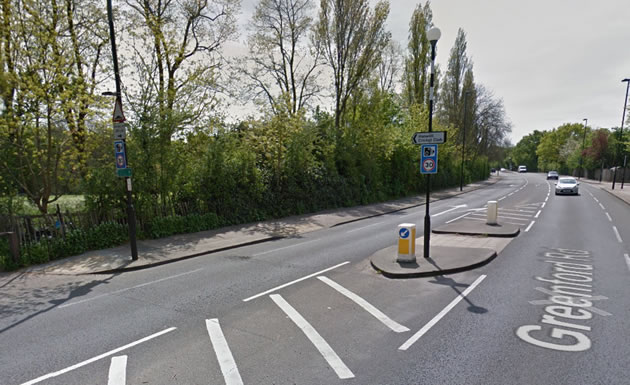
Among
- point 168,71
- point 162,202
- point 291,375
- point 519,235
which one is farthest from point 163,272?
point 168,71

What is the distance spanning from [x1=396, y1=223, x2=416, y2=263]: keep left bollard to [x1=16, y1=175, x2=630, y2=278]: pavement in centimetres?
30

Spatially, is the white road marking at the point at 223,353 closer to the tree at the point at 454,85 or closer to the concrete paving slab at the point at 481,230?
the concrete paving slab at the point at 481,230

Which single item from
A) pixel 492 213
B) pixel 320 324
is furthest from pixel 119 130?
pixel 492 213

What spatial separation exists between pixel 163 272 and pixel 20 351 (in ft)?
13.4

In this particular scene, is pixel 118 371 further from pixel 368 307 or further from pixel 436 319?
pixel 436 319

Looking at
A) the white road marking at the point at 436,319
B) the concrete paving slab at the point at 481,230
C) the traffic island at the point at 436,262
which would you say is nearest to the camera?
the white road marking at the point at 436,319

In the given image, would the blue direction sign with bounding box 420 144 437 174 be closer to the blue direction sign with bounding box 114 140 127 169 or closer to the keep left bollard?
the keep left bollard

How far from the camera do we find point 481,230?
1305cm

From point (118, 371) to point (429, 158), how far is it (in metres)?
7.75

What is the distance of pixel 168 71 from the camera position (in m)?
18.6

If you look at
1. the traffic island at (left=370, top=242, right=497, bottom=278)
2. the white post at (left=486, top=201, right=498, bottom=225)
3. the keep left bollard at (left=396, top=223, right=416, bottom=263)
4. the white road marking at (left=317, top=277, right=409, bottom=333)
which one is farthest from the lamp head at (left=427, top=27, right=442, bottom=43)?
the white post at (left=486, top=201, right=498, bottom=225)

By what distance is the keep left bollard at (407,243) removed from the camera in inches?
340

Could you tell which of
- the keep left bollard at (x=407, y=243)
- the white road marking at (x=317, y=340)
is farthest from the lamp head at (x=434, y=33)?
the white road marking at (x=317, y=340)

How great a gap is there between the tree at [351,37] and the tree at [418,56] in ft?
41.2
